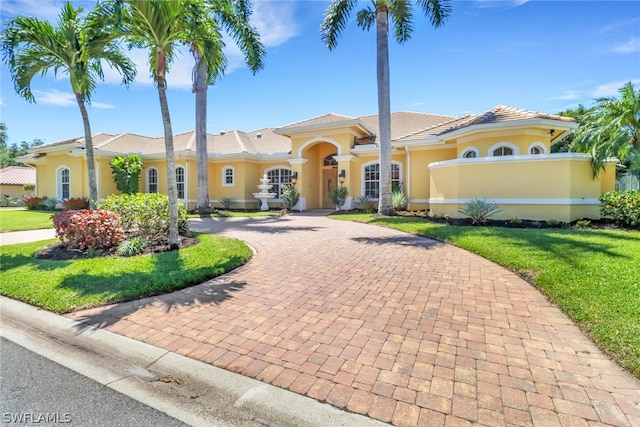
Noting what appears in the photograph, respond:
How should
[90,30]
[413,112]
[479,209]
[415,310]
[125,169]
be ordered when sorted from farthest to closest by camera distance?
[413,112], [125,169], [479,209], [90,30], [415,310]

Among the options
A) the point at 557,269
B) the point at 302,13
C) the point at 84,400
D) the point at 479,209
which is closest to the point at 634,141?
the point at 479,209

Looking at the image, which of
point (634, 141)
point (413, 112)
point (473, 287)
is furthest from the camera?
point (413, 112)

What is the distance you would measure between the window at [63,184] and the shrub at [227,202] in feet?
40.2

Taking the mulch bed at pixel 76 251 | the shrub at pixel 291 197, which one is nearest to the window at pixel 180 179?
the shrub at pixel 291 197

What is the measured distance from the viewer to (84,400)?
103 inches

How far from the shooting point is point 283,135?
20703 mm

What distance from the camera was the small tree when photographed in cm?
2112

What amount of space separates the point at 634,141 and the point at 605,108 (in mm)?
1737

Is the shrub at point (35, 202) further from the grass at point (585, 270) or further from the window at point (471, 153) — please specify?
the window at point (471, 153)

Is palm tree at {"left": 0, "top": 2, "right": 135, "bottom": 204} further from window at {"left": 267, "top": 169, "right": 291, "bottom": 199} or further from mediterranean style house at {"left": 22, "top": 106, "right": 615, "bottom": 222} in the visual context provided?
window at {"left": 267, "top": 169, "right": 291, "bottom": 199}

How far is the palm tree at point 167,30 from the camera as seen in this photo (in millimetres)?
6964

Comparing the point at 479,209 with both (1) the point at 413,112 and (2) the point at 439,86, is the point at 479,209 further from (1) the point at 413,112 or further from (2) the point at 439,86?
(1) the point at 413,112

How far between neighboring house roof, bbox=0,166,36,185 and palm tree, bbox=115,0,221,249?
165 feet

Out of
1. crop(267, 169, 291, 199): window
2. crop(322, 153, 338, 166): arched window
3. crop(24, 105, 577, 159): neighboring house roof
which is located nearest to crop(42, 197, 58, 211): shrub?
crop(24, 105, 577, 159): neighboring house roof
